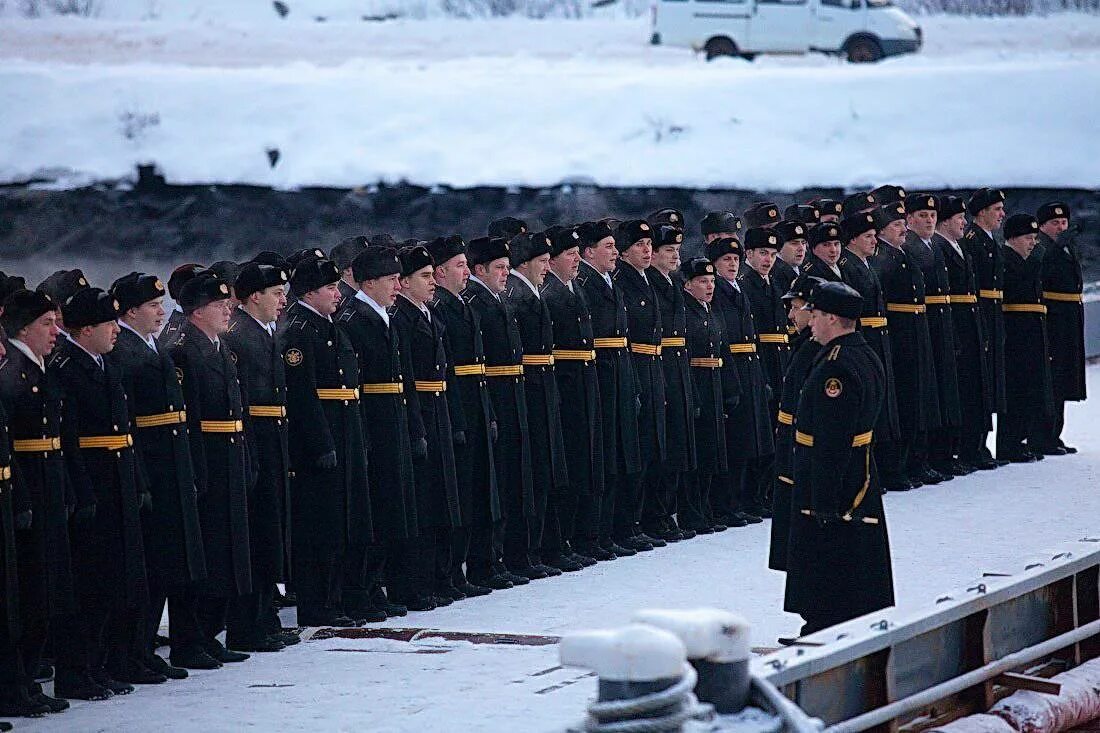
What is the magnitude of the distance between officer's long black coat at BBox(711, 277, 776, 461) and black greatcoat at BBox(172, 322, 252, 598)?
4.04 m

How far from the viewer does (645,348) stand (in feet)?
38.6

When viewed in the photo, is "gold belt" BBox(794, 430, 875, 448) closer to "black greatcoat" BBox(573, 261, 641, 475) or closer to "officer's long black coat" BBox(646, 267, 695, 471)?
"black greatcoat" BBox(573, 261, 641, 475)

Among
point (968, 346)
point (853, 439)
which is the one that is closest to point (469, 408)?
point (853, 439)

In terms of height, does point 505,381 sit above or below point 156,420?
below

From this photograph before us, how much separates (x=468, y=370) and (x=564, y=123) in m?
18.1

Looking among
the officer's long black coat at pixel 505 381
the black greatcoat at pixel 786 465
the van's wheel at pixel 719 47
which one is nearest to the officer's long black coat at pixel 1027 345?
the officer's long black coat at pixel 505 381

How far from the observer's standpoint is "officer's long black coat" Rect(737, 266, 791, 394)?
12.6m

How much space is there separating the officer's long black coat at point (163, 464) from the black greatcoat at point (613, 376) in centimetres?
321

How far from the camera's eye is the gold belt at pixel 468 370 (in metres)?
10.6

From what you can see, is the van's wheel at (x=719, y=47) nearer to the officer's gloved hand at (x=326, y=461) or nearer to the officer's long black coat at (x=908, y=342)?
the officer's long black coat at (x=908, y=342)

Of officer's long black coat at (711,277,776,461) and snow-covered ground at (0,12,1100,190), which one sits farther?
snow-covered ground at (0,12,1100,190)

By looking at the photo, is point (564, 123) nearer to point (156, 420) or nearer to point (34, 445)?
point (156, 420)

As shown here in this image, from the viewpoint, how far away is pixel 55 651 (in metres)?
8.40

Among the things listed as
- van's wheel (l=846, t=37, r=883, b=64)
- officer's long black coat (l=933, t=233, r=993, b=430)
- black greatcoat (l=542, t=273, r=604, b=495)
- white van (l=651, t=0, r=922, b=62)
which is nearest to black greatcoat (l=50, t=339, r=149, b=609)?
black greatcoat (l=542, t=273, r=604, b=495)
